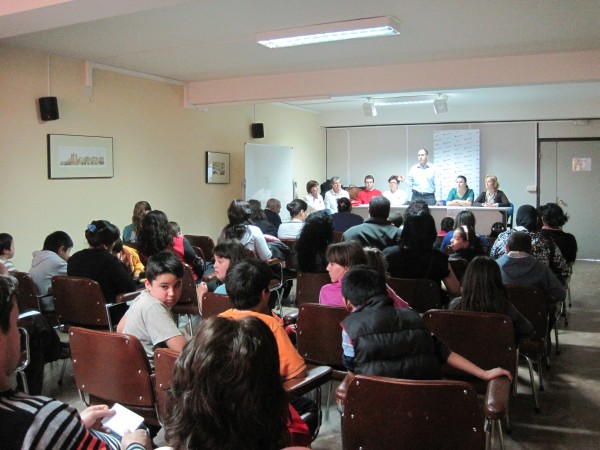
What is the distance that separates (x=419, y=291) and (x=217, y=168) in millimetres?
5287

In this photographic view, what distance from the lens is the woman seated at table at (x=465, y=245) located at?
5.09 m

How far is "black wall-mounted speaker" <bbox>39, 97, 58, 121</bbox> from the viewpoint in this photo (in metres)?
5.86

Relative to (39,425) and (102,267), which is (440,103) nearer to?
(102,267)

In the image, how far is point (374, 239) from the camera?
4840mm

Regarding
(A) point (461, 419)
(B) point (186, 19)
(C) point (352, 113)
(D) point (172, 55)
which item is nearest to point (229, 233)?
(B) point (186, 19)

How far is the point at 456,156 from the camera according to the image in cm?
1118

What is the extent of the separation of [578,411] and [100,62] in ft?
18.8

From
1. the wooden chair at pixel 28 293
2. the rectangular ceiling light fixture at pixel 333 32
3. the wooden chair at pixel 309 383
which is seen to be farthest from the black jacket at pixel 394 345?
the rectangular ceiling light fixture at pixel 333 32

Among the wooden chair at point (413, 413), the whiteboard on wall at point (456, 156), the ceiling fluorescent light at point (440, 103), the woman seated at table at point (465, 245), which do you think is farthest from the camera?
the whiteboard on wall at point (456, 156)

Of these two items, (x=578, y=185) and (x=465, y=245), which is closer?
(x=465, y=245)

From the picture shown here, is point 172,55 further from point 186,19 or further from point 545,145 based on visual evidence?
point 545,145

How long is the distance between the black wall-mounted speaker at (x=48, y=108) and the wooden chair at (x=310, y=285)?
3.15 metres

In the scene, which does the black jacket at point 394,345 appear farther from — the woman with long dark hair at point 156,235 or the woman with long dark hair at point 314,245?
the woman with long dark hair at point 156,235

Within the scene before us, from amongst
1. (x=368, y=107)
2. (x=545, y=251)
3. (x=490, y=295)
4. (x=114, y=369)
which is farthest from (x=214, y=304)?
(x=368, y=107)
